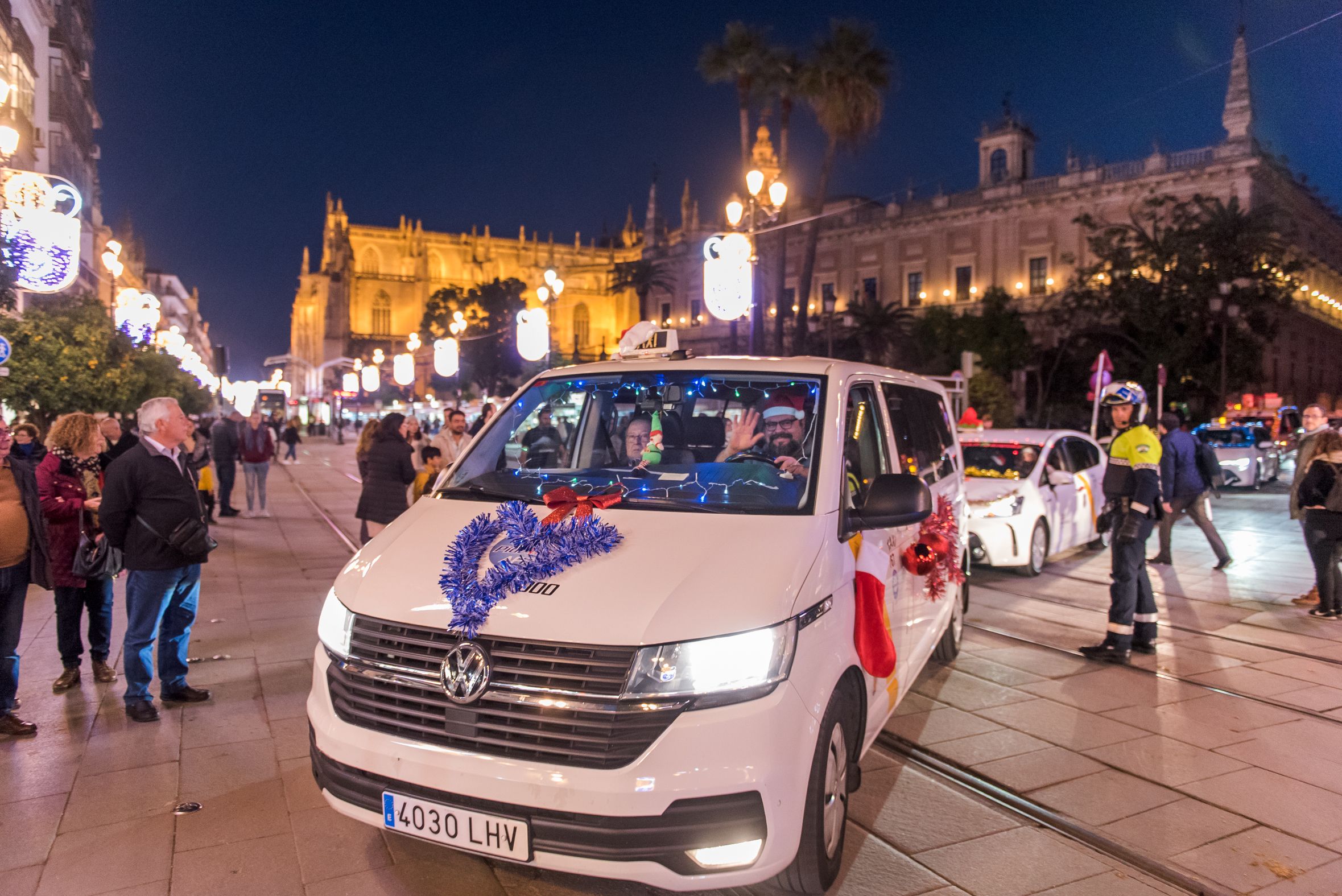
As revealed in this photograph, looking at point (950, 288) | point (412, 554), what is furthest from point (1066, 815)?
point (950, 288)

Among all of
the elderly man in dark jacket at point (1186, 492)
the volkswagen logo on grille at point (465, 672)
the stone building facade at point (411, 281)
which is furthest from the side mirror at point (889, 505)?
the stone building facade at point (411, 281)

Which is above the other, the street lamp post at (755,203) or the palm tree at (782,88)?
the palm tree at (782,88)

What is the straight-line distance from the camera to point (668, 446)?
439 centimetres

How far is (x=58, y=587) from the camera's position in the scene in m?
5.76

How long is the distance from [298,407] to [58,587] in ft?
279

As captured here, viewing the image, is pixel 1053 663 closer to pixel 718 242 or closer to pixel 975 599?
pixel 975 599

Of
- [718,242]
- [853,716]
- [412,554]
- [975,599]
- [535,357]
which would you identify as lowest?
[975,599]

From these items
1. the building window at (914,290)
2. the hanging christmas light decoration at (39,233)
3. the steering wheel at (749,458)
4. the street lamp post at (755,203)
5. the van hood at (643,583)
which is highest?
the building window at (914,290)

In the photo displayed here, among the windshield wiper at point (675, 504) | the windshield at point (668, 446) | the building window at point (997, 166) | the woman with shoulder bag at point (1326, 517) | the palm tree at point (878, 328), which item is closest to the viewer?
the windshield wiper at point (675, 504)

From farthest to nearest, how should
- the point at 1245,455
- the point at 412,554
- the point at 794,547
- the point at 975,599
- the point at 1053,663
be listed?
the point at 1245,455 → the point at 975,599 → the point at 1053,663 → the point at 412,554 → the point at 794,547

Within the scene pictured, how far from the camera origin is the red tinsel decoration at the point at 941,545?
4.97m

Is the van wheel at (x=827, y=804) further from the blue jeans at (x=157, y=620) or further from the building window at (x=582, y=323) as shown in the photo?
the building window at (x=582, y=323)

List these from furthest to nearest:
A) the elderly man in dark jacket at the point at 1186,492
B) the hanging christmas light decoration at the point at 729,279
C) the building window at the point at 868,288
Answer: the building window at the point at 868,288 → the hanging christmas light decoration at the point at 729,279 → the elderly man in dark jacket at the point at 1186,492

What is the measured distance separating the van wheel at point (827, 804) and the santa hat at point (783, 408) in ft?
4.26
